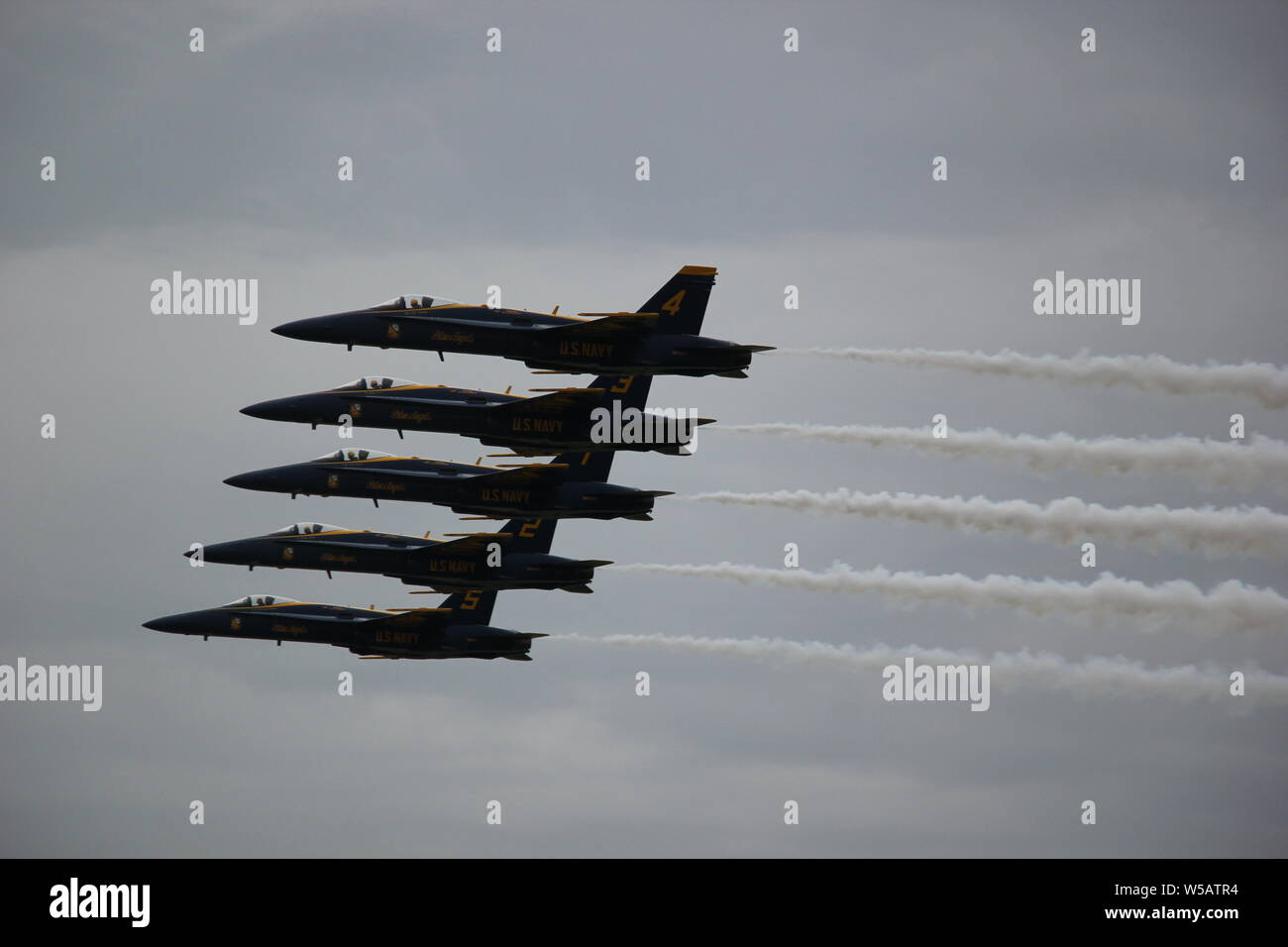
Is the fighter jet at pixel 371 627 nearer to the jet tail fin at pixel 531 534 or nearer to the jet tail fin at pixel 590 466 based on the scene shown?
the jet tail fin at pixel 531 534

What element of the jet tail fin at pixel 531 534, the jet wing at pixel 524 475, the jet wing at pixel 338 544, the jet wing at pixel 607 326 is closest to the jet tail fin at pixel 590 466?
the jet wing at pixel 524 475

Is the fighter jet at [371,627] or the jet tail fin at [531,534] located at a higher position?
the jet tail fin at [531,534]

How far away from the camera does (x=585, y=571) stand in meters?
107

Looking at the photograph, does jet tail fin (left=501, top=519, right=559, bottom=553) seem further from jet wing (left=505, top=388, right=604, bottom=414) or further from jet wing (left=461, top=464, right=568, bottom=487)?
jet wing (left=505, top=388, right=604, bottom=414)

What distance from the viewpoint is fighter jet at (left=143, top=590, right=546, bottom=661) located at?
114125mm

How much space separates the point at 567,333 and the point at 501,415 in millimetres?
5314

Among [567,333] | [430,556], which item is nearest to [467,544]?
[430,556]

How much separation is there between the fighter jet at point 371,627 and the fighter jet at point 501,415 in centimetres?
1223

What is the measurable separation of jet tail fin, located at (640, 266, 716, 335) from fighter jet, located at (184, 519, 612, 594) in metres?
10.8

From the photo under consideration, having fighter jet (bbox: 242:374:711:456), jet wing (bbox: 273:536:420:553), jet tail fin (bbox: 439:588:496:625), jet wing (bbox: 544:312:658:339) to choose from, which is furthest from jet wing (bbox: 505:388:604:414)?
jet tail fin (bbox: 439:588:496:625)

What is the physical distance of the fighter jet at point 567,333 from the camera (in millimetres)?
98250
